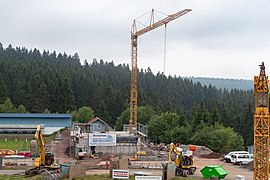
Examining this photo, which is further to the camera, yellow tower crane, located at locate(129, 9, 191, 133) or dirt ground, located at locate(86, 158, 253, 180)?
yellow tower crane, located at locate(129, 9, 191, 133)

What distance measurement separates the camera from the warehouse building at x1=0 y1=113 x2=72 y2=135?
7125 cm

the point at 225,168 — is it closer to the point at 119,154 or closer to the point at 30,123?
the point at 119,154

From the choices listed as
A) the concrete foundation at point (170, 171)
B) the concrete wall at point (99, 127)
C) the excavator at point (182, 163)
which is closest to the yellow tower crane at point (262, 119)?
the concrete foundation at point (170, 171)

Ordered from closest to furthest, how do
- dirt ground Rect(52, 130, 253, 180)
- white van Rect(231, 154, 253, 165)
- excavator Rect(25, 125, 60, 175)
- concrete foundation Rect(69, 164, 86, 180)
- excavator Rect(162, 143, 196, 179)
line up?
concrete foundation Rect(69, 164, 86, 180), excavator Rect(25, 125, 60, 175), excavator Rect(162, 143, 196, 179), dirt ground Rect(52, 130, 253, 180), white van Rect(231, 154, 253, 165)

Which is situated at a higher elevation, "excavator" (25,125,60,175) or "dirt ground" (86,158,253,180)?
"excavator" (25,125,60,175)

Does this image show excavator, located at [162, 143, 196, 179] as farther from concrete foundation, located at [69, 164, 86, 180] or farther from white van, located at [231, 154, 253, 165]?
white van, located at [231, 154, 253, 165]

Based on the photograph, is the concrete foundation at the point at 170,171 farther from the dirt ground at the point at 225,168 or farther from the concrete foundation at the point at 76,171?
the concrete foundation at the point at 76,171

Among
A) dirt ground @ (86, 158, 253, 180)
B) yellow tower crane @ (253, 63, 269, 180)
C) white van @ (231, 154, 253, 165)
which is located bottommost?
dirt ground @ (86, 158, 253, 180)

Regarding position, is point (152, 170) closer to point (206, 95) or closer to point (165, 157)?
point (165, 157)

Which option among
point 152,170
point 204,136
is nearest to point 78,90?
point 204,136

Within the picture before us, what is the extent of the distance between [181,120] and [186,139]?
530 cm

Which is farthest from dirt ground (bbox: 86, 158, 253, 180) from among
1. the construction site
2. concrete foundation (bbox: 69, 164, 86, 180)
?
concrete foundation (bbox: 69, 164, 86, 180)

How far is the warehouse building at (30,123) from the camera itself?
71250mm

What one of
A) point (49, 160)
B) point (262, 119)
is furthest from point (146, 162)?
point (262, 119)
